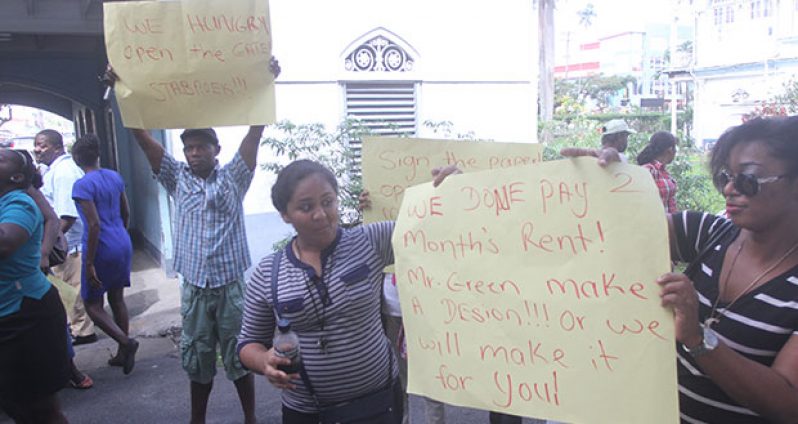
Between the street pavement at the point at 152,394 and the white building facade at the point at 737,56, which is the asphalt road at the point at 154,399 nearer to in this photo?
the street pavement at the point at 152,394

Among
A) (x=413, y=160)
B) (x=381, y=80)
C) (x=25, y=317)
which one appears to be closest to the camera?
(x=413, y=160)

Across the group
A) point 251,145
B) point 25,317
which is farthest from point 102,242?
point 251,145

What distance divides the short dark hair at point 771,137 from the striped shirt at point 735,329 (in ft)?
0.79

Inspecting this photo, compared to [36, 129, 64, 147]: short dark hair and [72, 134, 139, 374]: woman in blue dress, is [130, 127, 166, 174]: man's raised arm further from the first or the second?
[36, 129, 64, 147]: short dark hair

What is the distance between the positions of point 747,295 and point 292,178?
1.37 meters

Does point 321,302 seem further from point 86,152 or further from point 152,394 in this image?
point 86,152

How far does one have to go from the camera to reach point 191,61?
2.68m

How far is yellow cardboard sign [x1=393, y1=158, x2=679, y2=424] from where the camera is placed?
1.44 m

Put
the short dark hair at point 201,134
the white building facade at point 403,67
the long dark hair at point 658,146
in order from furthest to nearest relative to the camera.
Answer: the white building facade at point 403,67 < the long dark hair at point 658,146 < the short dark hair at point 201,134

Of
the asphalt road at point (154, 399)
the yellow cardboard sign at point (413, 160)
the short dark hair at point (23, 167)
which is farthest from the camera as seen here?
the asphalt road at point (154, 399)

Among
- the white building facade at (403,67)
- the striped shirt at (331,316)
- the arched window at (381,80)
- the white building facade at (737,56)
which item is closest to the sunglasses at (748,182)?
the striped shirt at (331,316)

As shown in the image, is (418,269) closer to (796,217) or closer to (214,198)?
(796,217)

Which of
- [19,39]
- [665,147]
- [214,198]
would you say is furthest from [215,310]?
[19,39]

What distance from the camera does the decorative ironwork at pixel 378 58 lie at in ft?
21.2
